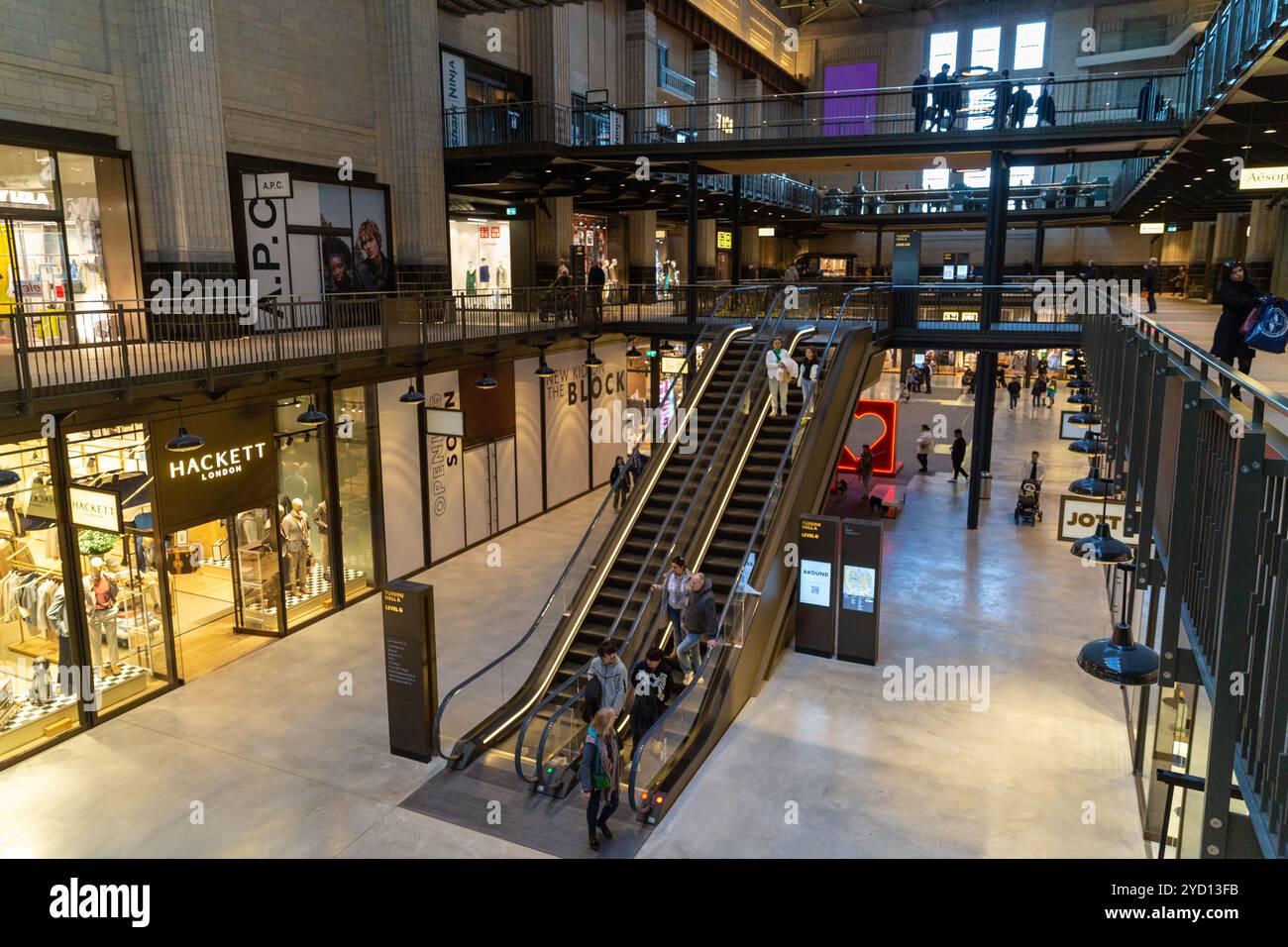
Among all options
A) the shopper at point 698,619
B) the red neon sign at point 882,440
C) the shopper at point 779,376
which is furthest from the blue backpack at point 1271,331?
the red neon sign at point 882,440

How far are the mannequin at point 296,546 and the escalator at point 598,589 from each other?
4.88 m

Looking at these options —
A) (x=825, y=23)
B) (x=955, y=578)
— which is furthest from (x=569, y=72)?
(x=825, y=23)

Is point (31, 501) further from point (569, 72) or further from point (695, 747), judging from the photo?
point (569, 72)

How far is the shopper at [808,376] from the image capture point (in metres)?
15.2

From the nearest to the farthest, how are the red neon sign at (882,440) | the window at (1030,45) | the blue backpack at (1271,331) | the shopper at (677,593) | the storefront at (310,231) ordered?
the blue backpack at (1271,331) → the shopper at (677,593) → the storefront at (310,231) → the red neon sign at (882,440) → the window at (1030,45)

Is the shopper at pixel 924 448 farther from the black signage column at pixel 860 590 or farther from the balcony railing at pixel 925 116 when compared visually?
the black signage column at pixel 860 590

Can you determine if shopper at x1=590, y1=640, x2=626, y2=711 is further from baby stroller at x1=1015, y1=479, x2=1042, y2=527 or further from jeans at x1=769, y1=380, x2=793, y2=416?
baby stroller at x1=1015, y1=479, x2=1042, y2=527

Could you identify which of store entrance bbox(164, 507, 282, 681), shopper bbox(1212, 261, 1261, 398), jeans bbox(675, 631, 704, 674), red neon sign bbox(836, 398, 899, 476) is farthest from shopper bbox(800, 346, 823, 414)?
store entrance bbox(164, 507, 282, 681)

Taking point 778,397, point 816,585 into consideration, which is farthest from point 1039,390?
point 816,585

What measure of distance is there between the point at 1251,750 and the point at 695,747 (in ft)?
26.7

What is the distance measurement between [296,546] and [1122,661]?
1286 centimetres

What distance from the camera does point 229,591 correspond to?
49.1 ft

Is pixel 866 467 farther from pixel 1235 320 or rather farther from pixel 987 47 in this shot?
pixel 987 47
